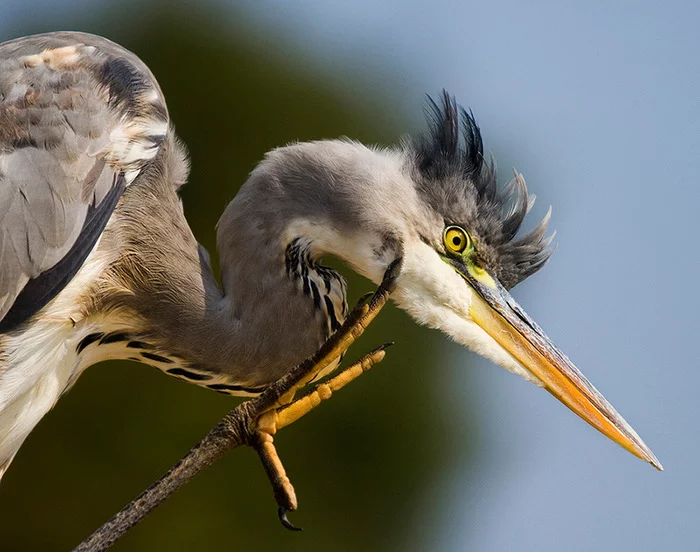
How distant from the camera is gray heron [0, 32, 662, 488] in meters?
2.53

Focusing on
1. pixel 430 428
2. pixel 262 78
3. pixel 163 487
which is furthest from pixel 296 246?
pixel 262 78

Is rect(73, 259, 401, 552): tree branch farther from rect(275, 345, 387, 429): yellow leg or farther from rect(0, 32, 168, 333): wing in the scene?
rect(0, 32, 168, 333): wing

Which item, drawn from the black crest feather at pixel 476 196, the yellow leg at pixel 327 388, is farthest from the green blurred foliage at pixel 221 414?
the yellow leg at pixel 327 388

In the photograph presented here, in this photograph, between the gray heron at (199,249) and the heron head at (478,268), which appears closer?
the gray heron at (199,249)

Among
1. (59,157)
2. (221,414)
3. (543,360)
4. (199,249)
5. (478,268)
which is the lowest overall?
(221,414)

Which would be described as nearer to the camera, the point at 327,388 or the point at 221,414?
the point at 327,388

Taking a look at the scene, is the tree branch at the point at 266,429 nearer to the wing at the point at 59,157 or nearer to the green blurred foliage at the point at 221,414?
the wing at the point at 59,157

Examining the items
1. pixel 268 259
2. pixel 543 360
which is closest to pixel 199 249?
pixel 268 259

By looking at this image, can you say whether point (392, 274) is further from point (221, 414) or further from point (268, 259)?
point (221, 414)

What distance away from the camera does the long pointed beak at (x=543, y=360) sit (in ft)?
9.07

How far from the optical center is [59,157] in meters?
2.53

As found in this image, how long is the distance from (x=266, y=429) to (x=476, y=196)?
36.2 inches

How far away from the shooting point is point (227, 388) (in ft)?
9.09

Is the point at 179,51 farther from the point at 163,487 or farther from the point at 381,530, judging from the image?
the point at 163,487
